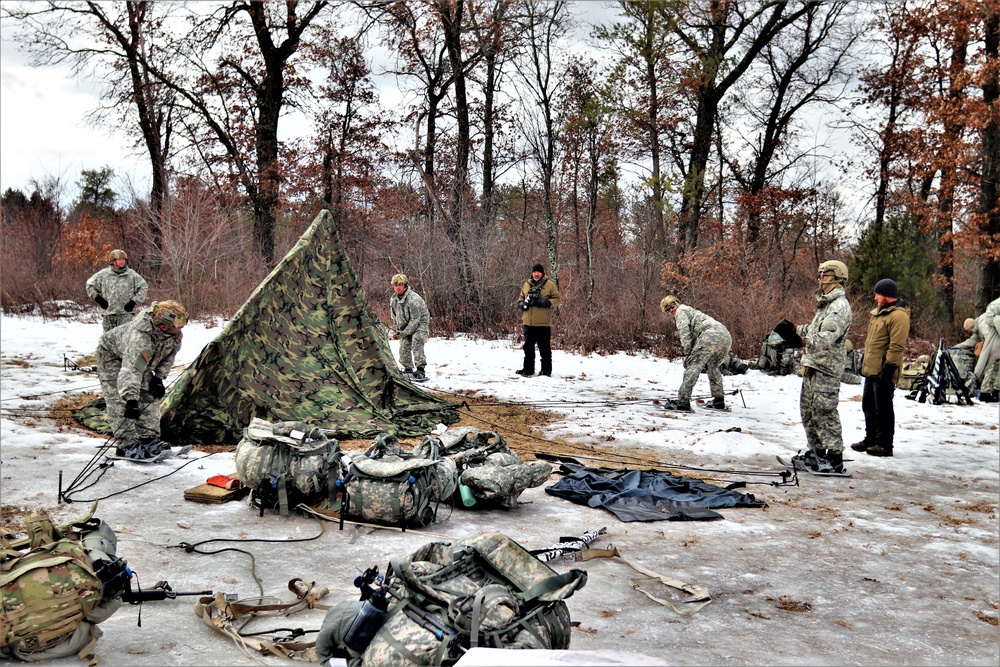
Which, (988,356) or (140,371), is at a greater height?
(988,356)

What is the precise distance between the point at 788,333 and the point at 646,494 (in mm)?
8882

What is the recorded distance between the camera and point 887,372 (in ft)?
27.2

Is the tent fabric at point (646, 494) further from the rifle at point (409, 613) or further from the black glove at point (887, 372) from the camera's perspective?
the rifle at point (409, 613)

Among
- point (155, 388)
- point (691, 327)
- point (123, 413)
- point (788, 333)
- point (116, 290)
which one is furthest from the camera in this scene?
point (788, 333)

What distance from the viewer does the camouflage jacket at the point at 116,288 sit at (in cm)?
962

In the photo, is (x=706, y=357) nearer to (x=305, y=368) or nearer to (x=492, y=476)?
(x=305, y=368)

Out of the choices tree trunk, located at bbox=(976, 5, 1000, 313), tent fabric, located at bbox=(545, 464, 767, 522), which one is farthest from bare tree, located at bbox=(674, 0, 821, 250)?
tent fabric, located at bbox=(545, 464, 767, 522)

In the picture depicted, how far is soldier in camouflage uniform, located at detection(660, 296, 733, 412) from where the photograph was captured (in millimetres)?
10391

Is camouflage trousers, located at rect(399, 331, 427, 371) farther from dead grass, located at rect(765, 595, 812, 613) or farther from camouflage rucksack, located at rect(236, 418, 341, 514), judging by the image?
dead grass, located at rect(765, 595, 812, 613)

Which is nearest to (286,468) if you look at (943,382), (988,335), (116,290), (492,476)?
(492,476)

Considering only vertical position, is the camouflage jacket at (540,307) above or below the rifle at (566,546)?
above

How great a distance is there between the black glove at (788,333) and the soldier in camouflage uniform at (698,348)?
3.88 m

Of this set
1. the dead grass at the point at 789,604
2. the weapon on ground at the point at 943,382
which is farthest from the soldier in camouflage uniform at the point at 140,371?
the weapon on ground at the point at 943,382

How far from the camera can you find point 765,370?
1388cm
